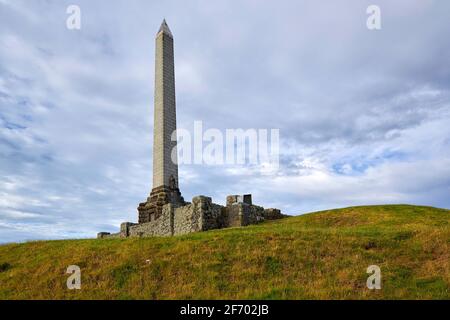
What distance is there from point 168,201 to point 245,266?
23190 millimetres

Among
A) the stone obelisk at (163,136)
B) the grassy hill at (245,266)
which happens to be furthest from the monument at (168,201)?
the grassy hill at (245,266)

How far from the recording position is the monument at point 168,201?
3069cm

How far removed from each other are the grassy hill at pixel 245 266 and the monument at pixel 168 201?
10.1 metres

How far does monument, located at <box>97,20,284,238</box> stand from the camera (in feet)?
101

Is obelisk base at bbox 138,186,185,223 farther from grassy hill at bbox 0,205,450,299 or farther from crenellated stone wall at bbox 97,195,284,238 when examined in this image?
grassy hill at bbox 0,205,450,299

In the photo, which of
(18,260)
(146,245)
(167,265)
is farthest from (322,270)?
(18,260)

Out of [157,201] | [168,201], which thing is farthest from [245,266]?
[157,201]

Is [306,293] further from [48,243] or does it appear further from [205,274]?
[48,243]

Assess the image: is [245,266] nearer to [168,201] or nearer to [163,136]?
[168,201]

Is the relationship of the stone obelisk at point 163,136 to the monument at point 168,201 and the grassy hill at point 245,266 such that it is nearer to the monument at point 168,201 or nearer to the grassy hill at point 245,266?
the monument at point 168,201

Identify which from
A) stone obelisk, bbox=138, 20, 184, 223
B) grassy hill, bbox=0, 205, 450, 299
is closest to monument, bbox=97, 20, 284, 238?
stone obelisk, bbox=138, 20, 184, 223
